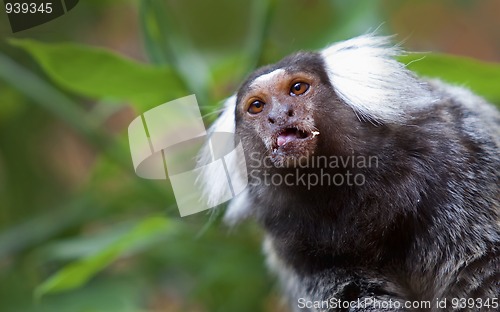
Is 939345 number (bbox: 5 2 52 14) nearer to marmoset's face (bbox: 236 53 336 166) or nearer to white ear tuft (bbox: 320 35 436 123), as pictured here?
marmoset's face (bbox: 236 53 336 166)

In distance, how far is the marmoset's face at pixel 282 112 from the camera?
7.07 feet

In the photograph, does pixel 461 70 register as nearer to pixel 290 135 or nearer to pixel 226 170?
pixel 290 135

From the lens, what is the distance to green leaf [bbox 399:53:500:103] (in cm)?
257

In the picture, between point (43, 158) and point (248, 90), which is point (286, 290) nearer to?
point (248, 90)

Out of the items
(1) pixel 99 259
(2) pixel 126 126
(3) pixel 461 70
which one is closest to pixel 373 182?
(3) pixel 461 70

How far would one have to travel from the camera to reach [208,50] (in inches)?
152

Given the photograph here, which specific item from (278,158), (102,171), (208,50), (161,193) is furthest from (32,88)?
(278,158)

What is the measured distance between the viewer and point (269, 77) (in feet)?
7.38

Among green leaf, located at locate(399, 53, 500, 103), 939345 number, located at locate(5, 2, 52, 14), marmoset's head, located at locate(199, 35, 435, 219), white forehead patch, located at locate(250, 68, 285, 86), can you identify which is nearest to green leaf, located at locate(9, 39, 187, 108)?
939345 number, located at locate(5, 2, 52, 14)

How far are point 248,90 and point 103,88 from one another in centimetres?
71

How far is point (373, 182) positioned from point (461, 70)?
69 centimetres

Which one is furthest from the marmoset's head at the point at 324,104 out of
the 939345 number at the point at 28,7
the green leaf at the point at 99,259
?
the 939345 number at the point at 28,7

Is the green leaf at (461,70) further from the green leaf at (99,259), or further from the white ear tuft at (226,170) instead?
the green leaf at (99,259)

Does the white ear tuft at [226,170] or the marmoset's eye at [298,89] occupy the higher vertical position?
the marmoset's eye at [298,89]
